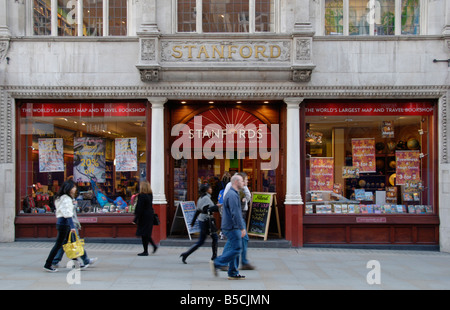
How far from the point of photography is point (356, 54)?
12.1 m

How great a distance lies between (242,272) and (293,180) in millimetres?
3882

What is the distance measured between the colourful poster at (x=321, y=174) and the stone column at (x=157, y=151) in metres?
4.16

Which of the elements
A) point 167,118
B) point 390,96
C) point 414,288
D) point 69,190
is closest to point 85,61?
point 167,118

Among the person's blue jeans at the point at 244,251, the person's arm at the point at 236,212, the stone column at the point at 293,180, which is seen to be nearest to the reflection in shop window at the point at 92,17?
the stone column at the point at 293,180

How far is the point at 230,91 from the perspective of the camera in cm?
1210

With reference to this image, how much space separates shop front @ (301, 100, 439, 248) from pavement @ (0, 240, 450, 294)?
25.0 inches

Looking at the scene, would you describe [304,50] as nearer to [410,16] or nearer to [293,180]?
[410,16]

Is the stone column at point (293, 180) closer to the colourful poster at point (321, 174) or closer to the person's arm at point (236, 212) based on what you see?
the colourful poster at point (321, 174)

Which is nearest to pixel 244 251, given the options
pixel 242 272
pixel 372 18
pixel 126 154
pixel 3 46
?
pixel 242 272

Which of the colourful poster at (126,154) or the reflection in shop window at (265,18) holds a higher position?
the reflection in shop window at (265,18)

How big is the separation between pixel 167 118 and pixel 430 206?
770cm

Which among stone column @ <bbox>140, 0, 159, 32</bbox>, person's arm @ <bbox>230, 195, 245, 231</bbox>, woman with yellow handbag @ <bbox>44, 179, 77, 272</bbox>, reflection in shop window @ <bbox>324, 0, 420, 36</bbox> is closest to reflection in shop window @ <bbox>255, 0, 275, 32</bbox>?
reflection in shop window @ <bbox>324, 0, 420, 36</bbox>

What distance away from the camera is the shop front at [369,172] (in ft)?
39.7

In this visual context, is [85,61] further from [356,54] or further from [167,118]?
[356,54]
